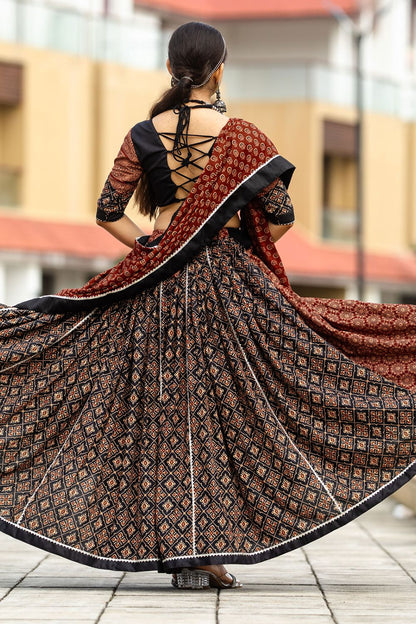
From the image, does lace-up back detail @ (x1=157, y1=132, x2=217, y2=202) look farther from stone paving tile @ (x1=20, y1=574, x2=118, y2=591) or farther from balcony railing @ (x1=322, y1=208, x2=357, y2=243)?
balcony railing @ (x1=322, y1=208, x2=357, y2=243)

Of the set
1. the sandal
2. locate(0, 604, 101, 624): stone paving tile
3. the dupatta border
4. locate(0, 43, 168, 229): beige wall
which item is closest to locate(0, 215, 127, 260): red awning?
locate(0, 43, 168, 229): beige wall

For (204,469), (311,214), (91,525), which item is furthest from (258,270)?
(311,214)

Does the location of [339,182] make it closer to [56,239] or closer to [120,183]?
[56,239]

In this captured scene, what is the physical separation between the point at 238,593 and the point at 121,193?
1.45 m

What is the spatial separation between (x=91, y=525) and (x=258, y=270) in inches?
41.5

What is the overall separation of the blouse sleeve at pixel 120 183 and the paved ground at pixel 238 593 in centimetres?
132

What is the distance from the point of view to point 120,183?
512 cm

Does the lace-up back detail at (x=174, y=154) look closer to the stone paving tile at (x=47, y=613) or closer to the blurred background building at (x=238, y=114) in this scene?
the stone paving tile at (x=47, y=613)

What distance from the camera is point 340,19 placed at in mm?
28375

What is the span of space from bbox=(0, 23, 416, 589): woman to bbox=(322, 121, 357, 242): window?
23.2m

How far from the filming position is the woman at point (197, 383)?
190 inches

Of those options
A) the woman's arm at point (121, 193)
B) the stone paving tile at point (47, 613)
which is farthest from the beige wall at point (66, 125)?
the stone paving tile at point (47, 613)

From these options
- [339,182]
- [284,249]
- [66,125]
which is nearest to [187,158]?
[66,125]

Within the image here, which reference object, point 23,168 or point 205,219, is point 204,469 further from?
point 23,168
